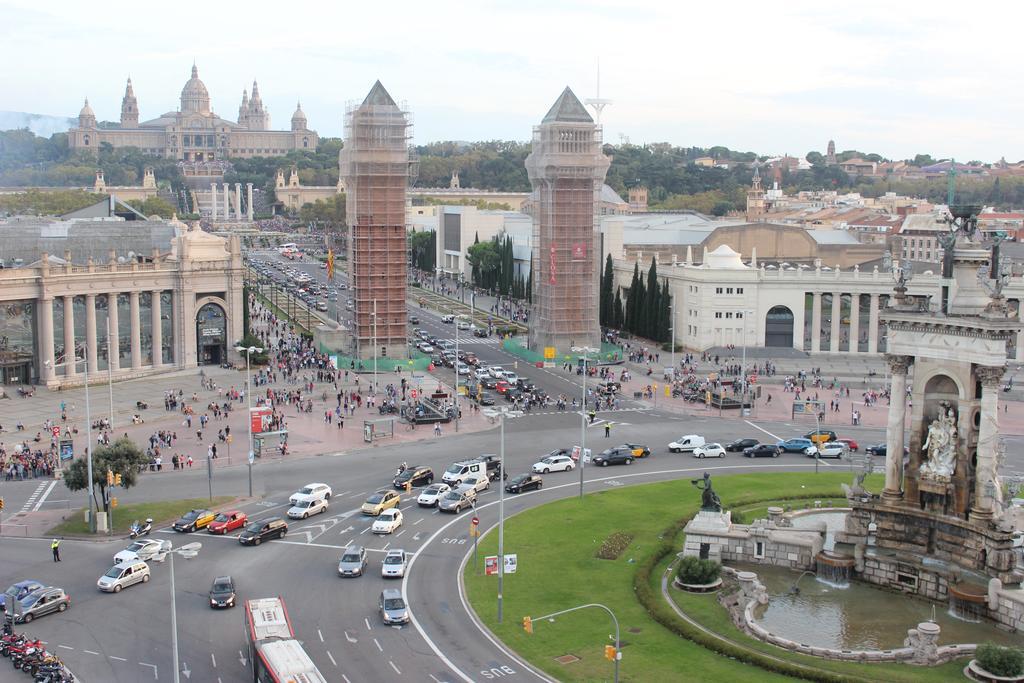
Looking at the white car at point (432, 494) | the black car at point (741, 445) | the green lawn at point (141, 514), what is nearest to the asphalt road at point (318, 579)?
the white car at point (432, 494)

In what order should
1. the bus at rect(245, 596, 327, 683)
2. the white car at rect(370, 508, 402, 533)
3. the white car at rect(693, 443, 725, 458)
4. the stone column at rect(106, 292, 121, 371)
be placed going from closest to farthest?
the bus at rect(245, 596, 327, 683) → the white car at rect(370, 508, 402, 533) → the white car at rect(693, 443, 725, 458) → the stone column at rect(106, 292, 121, 371)

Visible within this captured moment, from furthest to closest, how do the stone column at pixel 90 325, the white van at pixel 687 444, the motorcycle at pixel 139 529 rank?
the stone column at pixel 90 325, the white van at pixel 687 444, the motorcycle at pixel 139 529

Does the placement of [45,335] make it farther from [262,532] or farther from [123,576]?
[123,576]

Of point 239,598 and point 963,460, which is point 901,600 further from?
point 239,598

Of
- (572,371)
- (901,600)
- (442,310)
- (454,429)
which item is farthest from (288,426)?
(442,310)

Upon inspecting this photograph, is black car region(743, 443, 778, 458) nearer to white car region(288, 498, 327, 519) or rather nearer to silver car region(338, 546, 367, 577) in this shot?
white car region(288, 498, 327, 519)

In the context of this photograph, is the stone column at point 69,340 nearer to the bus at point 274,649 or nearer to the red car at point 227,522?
the red car at point 227,522

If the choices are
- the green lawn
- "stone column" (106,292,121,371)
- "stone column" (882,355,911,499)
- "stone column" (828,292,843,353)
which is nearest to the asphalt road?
the green lawn
